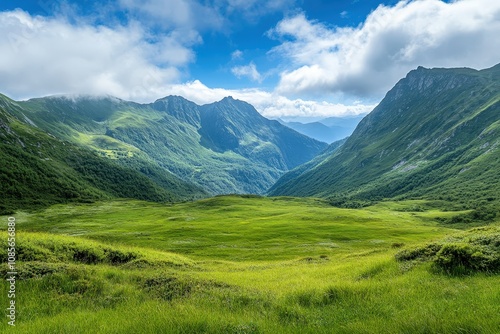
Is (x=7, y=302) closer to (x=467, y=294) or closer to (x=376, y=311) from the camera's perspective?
(x=376, y=311)

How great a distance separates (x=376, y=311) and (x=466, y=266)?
8.18 meters

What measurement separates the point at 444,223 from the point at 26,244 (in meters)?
225

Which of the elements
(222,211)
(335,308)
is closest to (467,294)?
(335,308)

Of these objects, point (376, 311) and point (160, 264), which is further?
point (160, 264)

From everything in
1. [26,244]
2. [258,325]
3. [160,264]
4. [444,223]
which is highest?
[26,244]

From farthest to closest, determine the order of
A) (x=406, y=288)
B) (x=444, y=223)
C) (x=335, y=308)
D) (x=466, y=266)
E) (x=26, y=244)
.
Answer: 1. (x=444, y=223)
2. (x=26, y=244)
3. (x=466, y=266)
4. (x=406, y=288)
5. (x=335, y=308)

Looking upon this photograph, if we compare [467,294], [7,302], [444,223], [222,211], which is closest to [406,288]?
[467,294]

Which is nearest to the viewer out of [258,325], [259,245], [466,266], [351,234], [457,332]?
[457,332]

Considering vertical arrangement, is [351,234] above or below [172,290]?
below

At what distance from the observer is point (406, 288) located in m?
14.8

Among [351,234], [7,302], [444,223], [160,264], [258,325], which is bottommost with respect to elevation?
[444,223]

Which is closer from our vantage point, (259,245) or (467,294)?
(467,294)

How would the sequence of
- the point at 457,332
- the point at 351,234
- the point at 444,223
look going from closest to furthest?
1. the point at 457,332
2. the point at 351,234
3. the point at 444,223

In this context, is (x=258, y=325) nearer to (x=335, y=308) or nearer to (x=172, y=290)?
(x=335, y=308)
